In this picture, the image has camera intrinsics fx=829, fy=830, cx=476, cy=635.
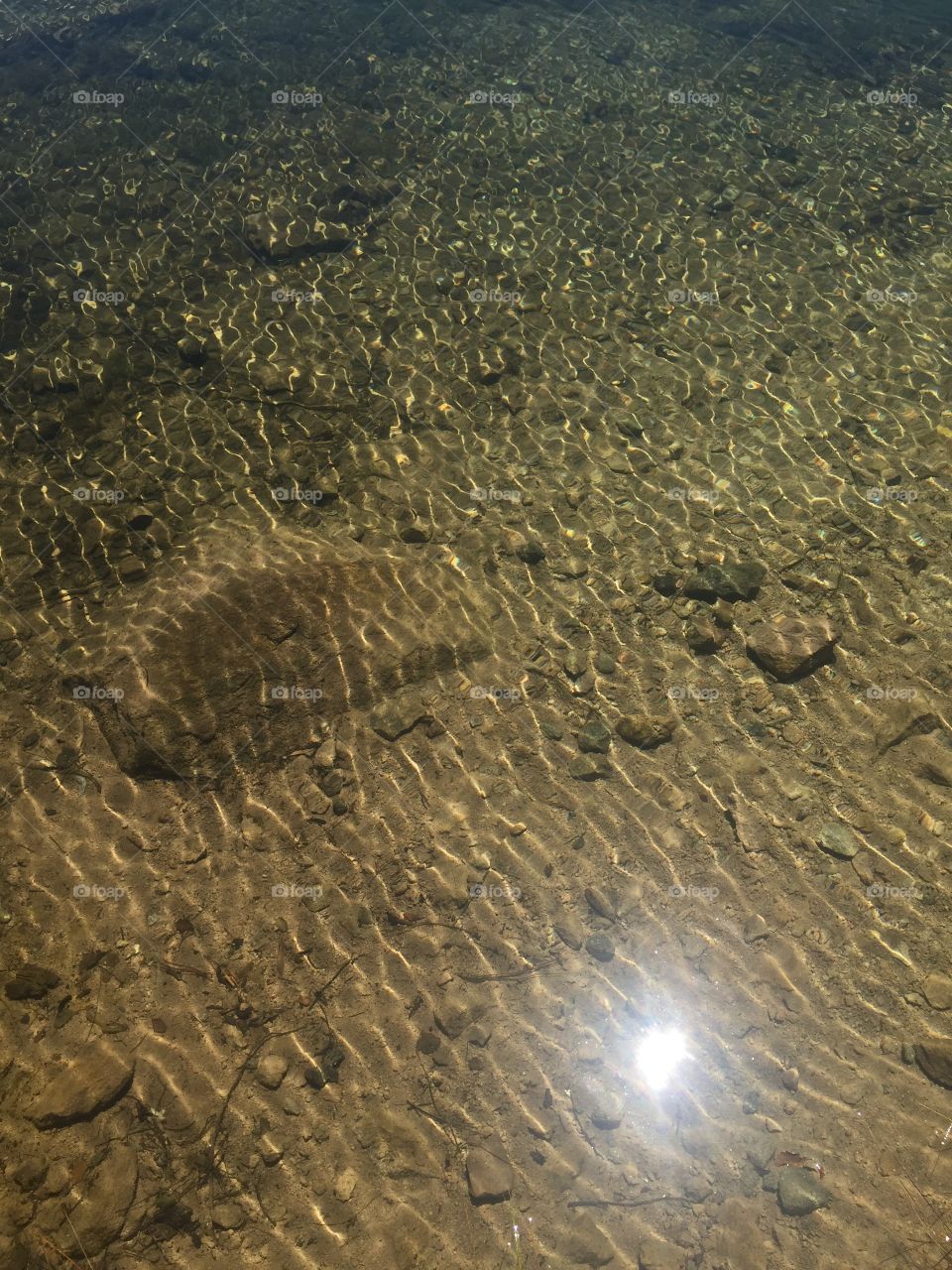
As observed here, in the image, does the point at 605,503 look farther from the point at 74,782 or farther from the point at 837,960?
the point at 74,782

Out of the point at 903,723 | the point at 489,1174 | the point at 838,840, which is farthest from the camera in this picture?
the point at 903,723

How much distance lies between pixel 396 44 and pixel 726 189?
17.3ft

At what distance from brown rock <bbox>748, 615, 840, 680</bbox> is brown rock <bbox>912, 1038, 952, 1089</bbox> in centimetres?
199

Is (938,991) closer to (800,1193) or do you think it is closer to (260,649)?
(800,1193)

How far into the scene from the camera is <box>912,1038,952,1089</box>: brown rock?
3611 mm

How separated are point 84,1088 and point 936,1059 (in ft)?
12.1

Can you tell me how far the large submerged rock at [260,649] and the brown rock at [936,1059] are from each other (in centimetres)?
294

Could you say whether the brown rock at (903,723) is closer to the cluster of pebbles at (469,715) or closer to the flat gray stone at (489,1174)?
the cluster of pebbles at (469,715)

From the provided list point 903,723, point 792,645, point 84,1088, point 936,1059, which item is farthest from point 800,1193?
point 84,1088

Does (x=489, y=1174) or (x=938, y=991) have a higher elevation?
(x=938, y=991)

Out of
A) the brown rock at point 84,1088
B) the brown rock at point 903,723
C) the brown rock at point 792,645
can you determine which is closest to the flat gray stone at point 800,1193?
the brown rock at point 903,723

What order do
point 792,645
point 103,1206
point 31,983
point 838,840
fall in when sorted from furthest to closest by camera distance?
point 792,645, point 838,840, point 31,983, point 103,1206

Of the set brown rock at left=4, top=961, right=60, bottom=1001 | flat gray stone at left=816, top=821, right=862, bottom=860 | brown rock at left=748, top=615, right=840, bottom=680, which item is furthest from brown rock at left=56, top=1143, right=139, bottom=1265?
brown rock at left=748, top=615, right=840, bottom=680

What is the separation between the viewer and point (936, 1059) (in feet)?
12.0
